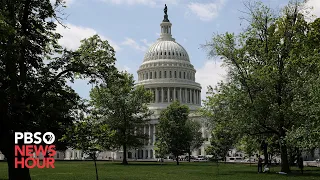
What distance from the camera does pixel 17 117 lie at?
20875mm

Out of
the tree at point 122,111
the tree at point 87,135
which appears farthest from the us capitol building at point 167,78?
the tree at point 87,135

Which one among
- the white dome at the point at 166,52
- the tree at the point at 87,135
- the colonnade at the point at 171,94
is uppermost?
the white dome at the point at 166,52

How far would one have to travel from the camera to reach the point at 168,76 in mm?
158750

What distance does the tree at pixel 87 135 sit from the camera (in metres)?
23.6

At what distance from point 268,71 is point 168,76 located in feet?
403

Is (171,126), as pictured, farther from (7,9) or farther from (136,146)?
(7,9)

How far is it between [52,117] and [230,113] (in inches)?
789

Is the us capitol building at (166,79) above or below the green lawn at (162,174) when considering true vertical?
above

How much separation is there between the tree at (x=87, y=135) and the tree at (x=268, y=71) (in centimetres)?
1624

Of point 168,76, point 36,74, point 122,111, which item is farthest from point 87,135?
point 168,76

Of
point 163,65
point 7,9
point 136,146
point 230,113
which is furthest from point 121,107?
point 163,65

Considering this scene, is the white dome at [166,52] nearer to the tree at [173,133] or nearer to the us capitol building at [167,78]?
the us capitol building at [167,78]

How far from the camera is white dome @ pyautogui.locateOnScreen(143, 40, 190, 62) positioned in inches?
6437

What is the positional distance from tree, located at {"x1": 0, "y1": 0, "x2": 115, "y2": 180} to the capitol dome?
12131 cm
